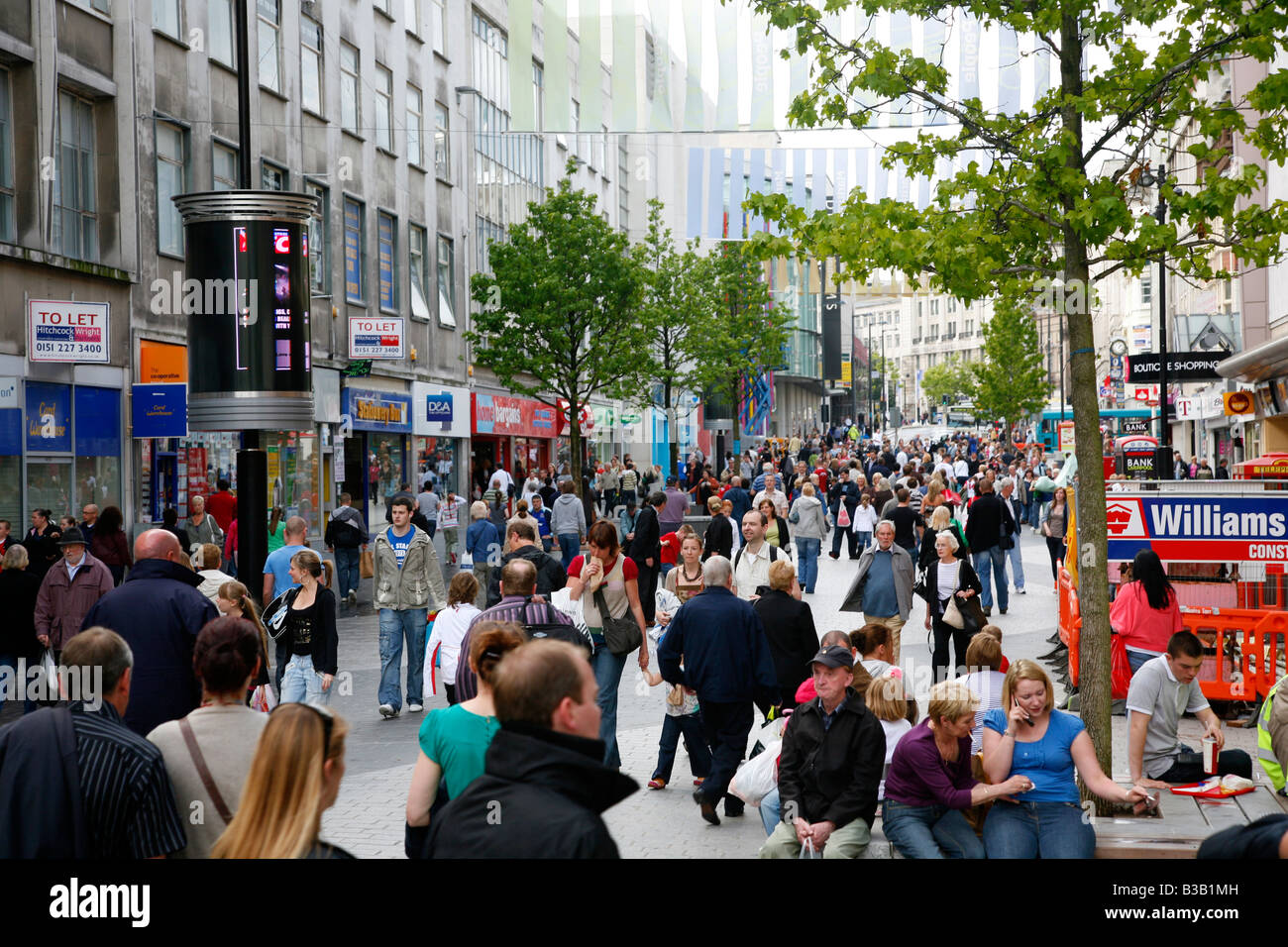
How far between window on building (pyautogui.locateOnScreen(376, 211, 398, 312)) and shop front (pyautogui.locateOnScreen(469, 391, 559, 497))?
6255 mm

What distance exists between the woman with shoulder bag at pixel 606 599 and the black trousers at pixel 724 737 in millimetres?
1133

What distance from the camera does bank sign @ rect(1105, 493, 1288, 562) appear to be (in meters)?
12.2

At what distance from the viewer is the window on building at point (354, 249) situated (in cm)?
3077

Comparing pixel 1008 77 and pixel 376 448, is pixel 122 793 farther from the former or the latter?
pixel 376 448

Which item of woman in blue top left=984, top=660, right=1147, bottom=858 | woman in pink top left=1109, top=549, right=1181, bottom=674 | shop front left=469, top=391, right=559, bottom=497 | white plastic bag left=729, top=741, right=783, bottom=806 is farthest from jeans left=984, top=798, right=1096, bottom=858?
shop front left=469, top=391, right=559, bottom=497

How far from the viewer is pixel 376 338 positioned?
28.3 metres

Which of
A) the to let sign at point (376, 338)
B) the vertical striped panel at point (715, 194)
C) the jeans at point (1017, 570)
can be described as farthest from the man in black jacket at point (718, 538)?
the to let sign at point (376, 338)

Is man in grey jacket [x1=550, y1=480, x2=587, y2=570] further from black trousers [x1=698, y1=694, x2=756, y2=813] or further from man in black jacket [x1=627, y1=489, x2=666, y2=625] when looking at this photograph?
black trousers [x1=698, y1=694, x2=756, y2=813]

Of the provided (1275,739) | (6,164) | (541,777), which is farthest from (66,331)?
(541,777)

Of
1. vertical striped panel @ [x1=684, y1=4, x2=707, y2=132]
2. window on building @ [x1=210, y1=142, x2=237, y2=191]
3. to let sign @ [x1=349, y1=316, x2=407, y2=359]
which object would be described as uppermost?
window on building @ [x1=210, y1=142, x2=237, y2=191]

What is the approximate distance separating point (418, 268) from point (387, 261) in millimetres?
2408

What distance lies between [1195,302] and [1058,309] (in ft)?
147

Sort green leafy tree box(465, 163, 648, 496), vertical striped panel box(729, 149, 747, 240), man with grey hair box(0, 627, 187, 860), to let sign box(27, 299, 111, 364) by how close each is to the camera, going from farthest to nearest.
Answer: green leafy tree box(465, 163, 648, 496), to let sign box(27, 299, 111, 364), vertical striped panel box(729, 149, 747, 240), man with grey hair box(0, 627, 187, 860)

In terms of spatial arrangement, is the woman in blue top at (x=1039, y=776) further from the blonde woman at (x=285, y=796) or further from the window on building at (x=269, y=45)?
the window on building at (x=269, y=45)
